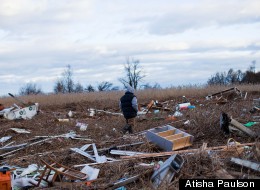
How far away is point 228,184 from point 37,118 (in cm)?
1292

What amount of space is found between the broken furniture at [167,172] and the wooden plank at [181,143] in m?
2.22

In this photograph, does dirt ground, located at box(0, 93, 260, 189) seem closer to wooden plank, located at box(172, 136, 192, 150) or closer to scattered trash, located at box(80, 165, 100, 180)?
scattered trash, located at box(80, 165, 100, 180)

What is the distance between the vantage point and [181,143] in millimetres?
7793

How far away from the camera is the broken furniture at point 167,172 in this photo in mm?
5096

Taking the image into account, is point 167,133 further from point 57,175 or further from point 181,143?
point 57,175

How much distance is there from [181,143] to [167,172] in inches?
107

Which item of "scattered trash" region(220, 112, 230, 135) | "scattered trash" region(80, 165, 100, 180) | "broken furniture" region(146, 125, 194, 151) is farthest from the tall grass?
"scattered trash" region(80, 165, 100, 180)

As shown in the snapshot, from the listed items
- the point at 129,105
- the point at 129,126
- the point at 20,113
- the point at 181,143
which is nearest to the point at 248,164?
the point at 181,143

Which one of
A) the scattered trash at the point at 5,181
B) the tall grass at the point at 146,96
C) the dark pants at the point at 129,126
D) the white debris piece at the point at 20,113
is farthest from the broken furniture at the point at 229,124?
the tall grass at the point at 146,96

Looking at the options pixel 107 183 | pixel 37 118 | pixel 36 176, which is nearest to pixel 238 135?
pixel 107 183

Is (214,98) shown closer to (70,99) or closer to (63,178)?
(70,99)

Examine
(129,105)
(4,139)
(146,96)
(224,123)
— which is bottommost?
(4,139)

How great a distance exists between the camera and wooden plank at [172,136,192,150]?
300 inches

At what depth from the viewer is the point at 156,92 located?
25.2 metres
